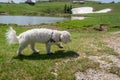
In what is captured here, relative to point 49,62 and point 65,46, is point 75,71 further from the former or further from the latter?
point 65,46

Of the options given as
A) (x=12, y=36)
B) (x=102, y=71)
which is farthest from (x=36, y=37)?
(x=102, y=71)

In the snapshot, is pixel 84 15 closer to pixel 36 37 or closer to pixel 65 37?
pixel 65 37

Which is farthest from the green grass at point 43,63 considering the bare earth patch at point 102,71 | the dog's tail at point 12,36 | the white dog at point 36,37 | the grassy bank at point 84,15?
the grassy bank at point 84,15

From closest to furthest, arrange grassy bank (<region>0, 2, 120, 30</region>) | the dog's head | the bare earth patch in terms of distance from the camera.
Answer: the bare earth patch < the dog's head < grassy bank (<region>0, 2, 120, 30</region>)

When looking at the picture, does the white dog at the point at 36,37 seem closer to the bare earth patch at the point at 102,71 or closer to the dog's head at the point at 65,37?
the dog's head at the point at 65,37

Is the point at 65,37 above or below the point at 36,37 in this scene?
below

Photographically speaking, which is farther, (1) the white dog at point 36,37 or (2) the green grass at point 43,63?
(1) the white dog at point 36,37

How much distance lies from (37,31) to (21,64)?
222 cm

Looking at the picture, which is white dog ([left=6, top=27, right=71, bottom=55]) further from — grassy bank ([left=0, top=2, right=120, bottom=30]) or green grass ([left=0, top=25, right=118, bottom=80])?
grassy bank ([left=0, top=2, right=120, bottom=30])

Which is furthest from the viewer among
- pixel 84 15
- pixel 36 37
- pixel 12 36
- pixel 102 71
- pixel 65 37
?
pixel 84 15

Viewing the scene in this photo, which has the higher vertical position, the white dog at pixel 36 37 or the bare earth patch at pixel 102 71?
the white dog at pixel 36 37

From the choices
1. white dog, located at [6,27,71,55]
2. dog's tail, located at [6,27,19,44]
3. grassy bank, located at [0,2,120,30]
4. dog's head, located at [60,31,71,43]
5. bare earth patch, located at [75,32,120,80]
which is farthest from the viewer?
grassy bank, located at [0,2,120,30]

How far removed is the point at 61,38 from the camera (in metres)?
18.5

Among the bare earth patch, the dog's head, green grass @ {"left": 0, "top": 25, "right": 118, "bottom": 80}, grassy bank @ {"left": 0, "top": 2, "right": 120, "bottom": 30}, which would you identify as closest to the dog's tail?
green grass @ {"left": 0, "top": 25, "right": 118, "bottom": 80}
